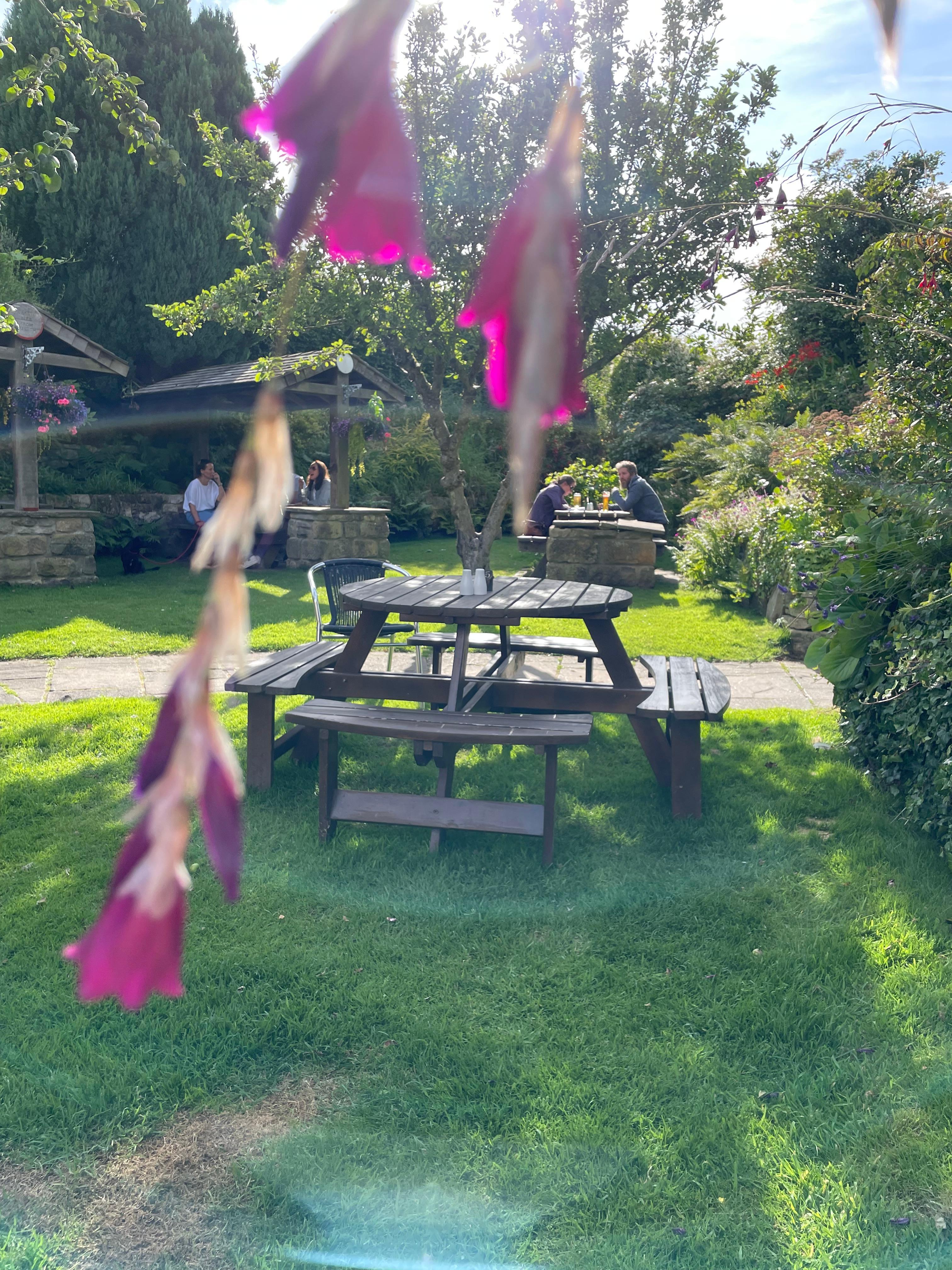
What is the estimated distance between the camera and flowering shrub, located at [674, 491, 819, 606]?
8.67 metres

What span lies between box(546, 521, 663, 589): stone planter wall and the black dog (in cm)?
506

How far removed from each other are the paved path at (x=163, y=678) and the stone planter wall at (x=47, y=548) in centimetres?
414

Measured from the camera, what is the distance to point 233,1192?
2.22 metres

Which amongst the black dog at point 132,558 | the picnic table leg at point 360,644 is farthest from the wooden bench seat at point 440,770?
the black dog at point 132,558

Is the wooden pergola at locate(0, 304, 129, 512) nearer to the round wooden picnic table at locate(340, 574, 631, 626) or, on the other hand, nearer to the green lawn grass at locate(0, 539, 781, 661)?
the green lawn grass at locate(0, 539, 781, 661)

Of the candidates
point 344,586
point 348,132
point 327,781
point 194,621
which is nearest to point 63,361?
point 194,621

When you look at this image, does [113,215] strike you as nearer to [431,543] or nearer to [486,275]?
[431,543]

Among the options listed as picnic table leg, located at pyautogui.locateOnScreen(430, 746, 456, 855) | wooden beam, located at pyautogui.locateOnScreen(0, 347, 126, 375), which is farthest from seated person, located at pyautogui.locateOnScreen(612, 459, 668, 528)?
picnic table leg, located at pyautogui.locateOnScreen(430, 746, 456, 855)

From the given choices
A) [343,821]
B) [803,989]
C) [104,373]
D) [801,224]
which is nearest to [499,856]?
[343,821]

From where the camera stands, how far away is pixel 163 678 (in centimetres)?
634

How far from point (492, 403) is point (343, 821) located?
407 centimetres

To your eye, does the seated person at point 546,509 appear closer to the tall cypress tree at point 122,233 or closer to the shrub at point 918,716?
the tall cypress tree at point 122,233

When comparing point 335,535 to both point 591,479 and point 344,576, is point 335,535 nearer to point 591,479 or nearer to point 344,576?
point 591,479

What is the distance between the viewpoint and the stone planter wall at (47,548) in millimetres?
10586
